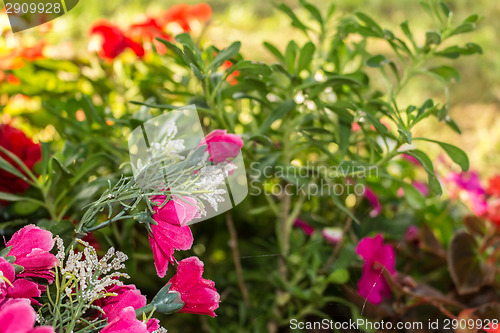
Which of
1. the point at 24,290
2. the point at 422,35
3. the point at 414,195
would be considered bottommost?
Answer: the point at 422,35

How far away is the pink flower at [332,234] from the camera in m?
0.47

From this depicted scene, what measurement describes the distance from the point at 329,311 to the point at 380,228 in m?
0.13

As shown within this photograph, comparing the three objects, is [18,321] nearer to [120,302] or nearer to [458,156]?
[120,302]

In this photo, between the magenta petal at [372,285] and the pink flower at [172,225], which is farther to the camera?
the magenta petal at [372,285]

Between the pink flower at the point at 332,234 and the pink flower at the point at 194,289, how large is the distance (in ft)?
0.79

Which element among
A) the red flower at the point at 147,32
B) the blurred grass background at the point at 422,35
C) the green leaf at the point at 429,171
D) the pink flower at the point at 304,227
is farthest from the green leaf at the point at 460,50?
the blurred grass background at the point at 422,35

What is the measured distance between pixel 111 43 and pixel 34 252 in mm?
415

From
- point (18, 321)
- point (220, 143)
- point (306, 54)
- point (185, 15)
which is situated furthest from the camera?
point (185, 15)

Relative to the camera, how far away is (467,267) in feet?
1.54

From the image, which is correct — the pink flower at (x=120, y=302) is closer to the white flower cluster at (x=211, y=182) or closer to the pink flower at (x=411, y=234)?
the white flower cluster at (x=211, y=182)

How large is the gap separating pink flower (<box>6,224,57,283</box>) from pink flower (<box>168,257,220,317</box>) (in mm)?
62

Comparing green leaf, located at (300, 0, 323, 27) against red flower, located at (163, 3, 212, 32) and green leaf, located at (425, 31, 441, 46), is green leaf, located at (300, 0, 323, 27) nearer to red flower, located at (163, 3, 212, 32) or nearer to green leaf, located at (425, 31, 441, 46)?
green leaf, located at (425, 31, 441, 46)

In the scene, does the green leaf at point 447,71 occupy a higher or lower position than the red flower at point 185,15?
lower

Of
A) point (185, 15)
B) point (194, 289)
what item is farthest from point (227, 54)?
point (185, 15)
